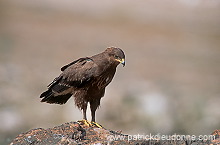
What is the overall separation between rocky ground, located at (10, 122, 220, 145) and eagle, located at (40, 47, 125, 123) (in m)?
0.95

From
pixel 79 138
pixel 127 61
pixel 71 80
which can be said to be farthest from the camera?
pixel 127 61

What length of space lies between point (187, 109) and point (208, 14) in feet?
36.8

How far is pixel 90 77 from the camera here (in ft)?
29.1

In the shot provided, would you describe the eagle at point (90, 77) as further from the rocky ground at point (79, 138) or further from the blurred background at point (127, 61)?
the blurred background at point (127, 61)

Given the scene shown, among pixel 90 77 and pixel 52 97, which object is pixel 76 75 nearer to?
pixel 90 77

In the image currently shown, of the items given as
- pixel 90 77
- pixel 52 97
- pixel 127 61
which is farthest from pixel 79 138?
pixel 127 61

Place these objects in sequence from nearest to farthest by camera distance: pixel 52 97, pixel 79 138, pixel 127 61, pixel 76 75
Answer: pixel 79 138 → pixel 76 75 → pixel 52 97 → pixel 127 61

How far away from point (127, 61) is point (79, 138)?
13.3 metres

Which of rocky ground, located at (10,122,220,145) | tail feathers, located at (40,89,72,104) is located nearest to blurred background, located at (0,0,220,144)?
tail feathers, located at (40,89,72,104)

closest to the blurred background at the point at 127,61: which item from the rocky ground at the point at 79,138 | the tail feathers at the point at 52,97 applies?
the tail feathers at the point at 52,97

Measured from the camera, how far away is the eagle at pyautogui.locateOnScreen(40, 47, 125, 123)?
28.9 ft

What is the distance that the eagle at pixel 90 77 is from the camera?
8820 millimetres

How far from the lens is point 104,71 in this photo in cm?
880

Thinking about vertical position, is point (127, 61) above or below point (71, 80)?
above
